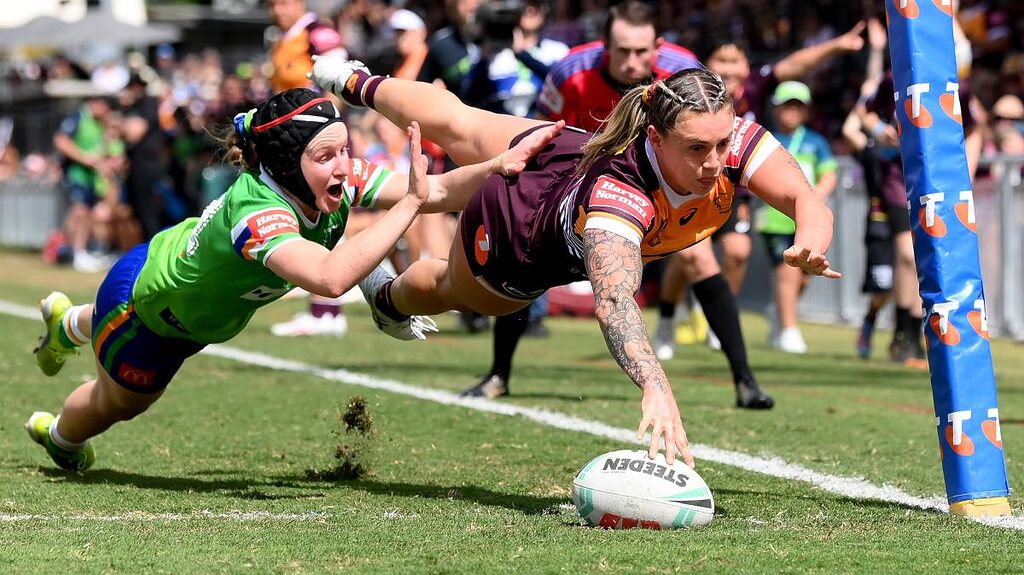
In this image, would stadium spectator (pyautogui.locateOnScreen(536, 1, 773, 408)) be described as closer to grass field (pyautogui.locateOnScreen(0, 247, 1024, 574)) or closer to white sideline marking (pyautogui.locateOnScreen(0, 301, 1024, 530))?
grass field (pyautogui.locateOnScreen(0, 247, 1024, 574))

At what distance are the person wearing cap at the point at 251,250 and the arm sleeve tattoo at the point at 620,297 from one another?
647 mm

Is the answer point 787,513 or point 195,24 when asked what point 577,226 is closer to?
point 787,513

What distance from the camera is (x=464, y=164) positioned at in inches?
258

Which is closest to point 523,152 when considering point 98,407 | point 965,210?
point 965,210

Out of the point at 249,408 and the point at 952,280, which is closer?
the point at 952,280

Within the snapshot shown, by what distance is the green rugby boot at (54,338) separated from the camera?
686 cm

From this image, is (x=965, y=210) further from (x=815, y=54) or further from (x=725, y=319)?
(x=815, y=54)

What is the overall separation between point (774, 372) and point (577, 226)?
5.71 meters

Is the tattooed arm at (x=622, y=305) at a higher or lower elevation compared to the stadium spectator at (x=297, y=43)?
higher

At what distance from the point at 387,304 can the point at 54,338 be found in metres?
1.51

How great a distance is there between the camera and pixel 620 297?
5.11m

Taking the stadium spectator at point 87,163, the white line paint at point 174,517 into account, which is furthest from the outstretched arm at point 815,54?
the stadium spectator at point 87,163

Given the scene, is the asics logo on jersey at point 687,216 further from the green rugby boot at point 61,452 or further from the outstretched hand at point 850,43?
the outstretched hand at point 850,43

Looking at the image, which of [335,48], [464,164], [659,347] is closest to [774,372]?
[659,347]
